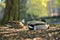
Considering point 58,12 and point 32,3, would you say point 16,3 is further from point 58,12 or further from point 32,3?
point 58,12

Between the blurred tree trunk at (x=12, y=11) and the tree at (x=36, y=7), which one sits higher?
the blurred tree trunk at (x=12, y=11)

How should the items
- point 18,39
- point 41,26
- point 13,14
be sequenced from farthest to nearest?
point 13,14
point 41,26
point 18,39

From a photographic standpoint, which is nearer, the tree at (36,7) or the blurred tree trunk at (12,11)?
the blurred tree trunk at (12,11)

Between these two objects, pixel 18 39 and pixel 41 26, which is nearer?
pixel 18 39

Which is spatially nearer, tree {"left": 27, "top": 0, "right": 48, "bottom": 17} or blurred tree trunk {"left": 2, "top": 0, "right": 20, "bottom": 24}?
blurred tree trunk {"left": 2, "top": 0, "right": 20, "bottom": 24}

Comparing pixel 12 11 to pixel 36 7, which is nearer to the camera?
pixel 12 11

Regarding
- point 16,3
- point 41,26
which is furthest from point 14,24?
point 16,3

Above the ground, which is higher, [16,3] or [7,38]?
[16,3]

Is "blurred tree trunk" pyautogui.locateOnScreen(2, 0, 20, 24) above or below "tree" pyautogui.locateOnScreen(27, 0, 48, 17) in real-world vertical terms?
above

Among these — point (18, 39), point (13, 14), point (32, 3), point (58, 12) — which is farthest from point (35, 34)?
point (58, 12)

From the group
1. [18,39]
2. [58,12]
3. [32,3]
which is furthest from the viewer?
[58,12]

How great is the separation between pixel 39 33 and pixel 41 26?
1.23 meters

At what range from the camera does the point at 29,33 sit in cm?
444

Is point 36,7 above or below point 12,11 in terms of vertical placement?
below
